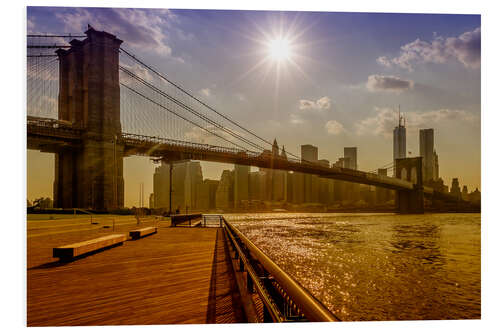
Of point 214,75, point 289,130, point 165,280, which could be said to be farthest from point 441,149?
Result: point 165,280

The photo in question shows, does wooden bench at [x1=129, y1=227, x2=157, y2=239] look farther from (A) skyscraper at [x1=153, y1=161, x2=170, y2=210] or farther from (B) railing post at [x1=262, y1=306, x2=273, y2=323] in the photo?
(B) railing post at [x1=262, y1=306, x2=273, y2=323]

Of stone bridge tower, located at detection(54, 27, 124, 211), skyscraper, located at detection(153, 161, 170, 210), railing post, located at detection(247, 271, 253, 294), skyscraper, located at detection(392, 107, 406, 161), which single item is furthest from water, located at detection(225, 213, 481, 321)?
stone bridge tower, located at detection(54, 27, 124, 211)

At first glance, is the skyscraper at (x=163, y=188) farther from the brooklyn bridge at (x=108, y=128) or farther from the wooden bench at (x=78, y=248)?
the wooden bench at (x=78, y=248)

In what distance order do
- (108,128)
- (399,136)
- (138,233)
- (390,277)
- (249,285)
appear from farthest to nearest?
1. (108,128)
2. (390,277)
3. (138,233)
4. (399,136)
5. (249,285)

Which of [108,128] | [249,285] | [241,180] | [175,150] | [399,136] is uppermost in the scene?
[108,128]

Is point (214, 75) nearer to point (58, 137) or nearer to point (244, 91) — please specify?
point (244, 91)

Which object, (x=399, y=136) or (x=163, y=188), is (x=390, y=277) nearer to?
(x=399, y=136)

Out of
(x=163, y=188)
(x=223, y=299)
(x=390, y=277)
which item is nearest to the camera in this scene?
(x=223, y=299)

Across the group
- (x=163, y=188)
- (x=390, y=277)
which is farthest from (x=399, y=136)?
(x=163, y=188)
